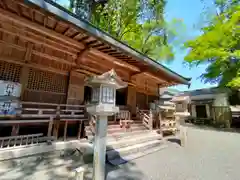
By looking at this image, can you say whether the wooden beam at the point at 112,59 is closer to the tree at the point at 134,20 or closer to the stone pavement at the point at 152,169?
the stone pavement at the point at 152,169

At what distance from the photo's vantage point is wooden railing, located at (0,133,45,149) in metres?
3.92

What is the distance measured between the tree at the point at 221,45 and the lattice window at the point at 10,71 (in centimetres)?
1636

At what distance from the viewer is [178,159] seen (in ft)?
16.0

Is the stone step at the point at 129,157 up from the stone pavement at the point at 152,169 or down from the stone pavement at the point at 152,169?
up

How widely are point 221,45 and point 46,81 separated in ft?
58.6

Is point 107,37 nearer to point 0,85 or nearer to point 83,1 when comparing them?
point 0,85

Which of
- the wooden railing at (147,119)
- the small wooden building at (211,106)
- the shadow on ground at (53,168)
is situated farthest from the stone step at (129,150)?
the small wooden building at (211,106)

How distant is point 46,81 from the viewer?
5480 mm

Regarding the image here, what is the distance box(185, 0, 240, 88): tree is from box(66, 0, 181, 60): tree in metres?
3.50

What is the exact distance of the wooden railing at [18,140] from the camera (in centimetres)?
392

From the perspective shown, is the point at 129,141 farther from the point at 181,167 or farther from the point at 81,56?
the point at 81,56

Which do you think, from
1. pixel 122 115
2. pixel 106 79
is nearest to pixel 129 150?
pixel 122 115

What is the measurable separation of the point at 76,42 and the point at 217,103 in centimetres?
2046

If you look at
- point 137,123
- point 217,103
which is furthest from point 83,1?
point 217,103
